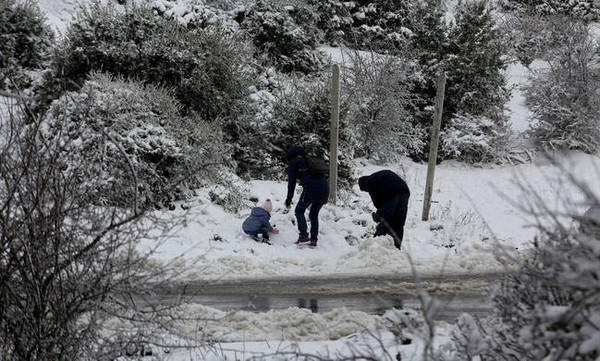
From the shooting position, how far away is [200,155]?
1065cm

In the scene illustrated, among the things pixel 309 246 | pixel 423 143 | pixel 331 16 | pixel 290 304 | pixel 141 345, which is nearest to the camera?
pixel 141 345

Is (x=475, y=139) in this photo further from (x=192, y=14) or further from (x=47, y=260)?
(x=47, y=260)

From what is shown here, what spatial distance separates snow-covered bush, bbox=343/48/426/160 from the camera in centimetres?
1560

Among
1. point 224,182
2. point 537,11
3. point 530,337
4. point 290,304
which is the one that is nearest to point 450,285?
point 290,304

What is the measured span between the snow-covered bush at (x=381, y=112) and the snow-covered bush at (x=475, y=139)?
93 cm

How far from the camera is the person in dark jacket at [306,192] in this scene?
8430 mm

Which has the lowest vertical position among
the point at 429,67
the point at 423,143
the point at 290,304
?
the point at 290,304

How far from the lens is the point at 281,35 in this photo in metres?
17.9

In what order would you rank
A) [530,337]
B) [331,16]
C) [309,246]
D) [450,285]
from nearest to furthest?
[530,337], [450,285], [309,246], [331,16]

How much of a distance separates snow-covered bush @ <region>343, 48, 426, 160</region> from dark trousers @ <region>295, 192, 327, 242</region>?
7.00 meters

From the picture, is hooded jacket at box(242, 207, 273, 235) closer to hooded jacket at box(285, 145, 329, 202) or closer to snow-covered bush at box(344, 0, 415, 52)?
hooded jacket at box(285, 145, 329, 202)

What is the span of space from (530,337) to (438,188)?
11.9 metres

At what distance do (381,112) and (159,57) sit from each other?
6705 mm

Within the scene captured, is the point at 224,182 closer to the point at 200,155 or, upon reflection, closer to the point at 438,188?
the point at 200,155
